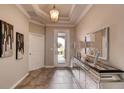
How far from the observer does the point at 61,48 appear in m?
8.59

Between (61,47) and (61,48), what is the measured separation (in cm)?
6

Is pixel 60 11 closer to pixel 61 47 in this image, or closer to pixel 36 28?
pixel 36 28

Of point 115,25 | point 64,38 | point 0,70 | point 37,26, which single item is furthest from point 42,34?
point 115,25

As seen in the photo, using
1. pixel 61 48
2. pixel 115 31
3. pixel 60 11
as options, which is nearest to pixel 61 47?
pixel 61 48

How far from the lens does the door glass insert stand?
858 cm

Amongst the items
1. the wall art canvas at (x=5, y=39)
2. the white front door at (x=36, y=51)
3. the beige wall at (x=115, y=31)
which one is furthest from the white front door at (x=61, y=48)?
the beige wall at (x=115, y=31)

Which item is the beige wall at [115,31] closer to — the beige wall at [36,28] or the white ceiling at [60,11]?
the white ceiling at [60,11]

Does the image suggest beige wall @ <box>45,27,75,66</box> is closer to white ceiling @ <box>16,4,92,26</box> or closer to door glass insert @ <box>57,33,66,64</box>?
door glass insert @ <box>57,33,66,64</box>

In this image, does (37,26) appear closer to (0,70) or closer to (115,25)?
(0,70)

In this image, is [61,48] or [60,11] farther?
[61,48]

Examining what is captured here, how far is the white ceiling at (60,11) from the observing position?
5.10 meters

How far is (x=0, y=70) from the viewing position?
10.7ft

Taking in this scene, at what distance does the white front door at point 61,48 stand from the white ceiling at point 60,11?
746 mm
